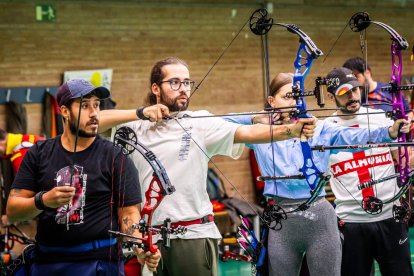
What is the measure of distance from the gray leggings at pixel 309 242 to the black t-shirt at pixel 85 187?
0.81m

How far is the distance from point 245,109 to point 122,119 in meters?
4.89

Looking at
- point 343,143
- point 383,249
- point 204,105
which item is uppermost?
point 204,105

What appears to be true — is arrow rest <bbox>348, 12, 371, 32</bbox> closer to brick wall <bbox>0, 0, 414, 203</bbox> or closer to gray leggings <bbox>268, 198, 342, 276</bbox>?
gray leggings <bbox>268, 198, 342, 276</bbox>

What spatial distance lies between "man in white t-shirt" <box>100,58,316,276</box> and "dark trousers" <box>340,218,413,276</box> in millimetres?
958

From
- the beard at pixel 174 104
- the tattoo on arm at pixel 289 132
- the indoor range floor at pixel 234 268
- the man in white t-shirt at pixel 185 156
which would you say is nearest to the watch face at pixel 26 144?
the indoor range floor at pixel 234 268

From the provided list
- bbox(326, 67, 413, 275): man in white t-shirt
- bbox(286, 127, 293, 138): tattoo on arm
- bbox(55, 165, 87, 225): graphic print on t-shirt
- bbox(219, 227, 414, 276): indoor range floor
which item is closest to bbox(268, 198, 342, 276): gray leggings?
bbox(326, 67, 413, 275): man in white t-shirt

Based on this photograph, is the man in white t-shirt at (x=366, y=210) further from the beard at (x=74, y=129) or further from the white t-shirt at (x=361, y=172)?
the beard at (x=74, y=129)

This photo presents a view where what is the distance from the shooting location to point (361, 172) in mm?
3943

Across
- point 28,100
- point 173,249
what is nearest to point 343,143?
point 173,249

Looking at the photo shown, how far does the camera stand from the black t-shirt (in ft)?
9.85

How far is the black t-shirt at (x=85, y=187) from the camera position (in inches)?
118

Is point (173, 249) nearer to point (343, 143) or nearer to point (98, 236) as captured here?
point (98, 236)

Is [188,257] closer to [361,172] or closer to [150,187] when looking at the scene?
[150,187]

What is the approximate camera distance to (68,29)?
7.07m
